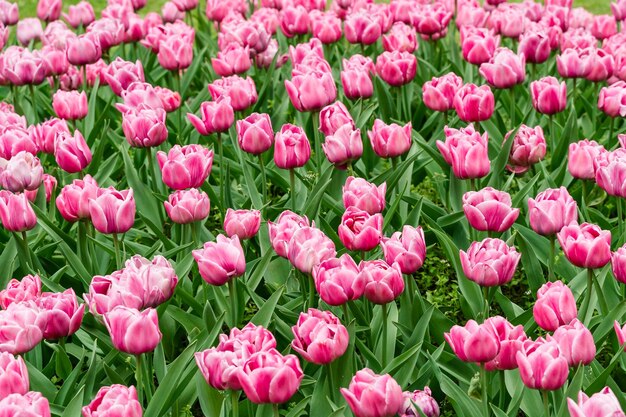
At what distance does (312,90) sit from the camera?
3.76m

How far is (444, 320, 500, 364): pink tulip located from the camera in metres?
2.26

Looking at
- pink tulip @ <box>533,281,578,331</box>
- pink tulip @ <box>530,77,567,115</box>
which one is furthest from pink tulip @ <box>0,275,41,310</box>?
pink tulip @ <box>530,77,567,115</box>

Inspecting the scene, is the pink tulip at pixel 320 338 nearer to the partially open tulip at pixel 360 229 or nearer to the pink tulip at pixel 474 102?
the partially open tulip at pixel 360 229

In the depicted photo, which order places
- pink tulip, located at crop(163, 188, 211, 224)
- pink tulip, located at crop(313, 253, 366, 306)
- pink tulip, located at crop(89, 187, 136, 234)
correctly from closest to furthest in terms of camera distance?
pink tulip, located at crop(313, 253, 366, 306) → pink tulip, located at crop(89, 187, 136, 234) → pink tulip, located at crop(163, 188, 211, 224)

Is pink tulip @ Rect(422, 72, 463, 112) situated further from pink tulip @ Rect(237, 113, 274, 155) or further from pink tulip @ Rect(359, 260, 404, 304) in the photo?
pink tulip @ Rect(359, 260, 404, 304)

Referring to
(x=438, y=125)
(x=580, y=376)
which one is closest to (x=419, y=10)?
(x=438, y=125)

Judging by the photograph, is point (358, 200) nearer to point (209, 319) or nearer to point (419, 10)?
point (209, 319)

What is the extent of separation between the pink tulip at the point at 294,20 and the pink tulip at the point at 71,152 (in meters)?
2.00

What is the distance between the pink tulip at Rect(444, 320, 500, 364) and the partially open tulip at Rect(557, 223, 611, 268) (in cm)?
48

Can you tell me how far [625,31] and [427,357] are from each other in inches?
124

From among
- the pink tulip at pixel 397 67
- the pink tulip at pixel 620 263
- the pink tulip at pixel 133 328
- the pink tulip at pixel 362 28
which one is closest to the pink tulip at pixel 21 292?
the pink tulip at pixel 133 328

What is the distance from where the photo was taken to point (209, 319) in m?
2.87

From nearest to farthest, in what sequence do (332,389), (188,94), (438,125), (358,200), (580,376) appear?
(580,376)
(332,389)
(358,200)
(438,125)
(188,94)

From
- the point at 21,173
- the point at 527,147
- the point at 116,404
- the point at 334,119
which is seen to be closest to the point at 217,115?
the point at 334,119
